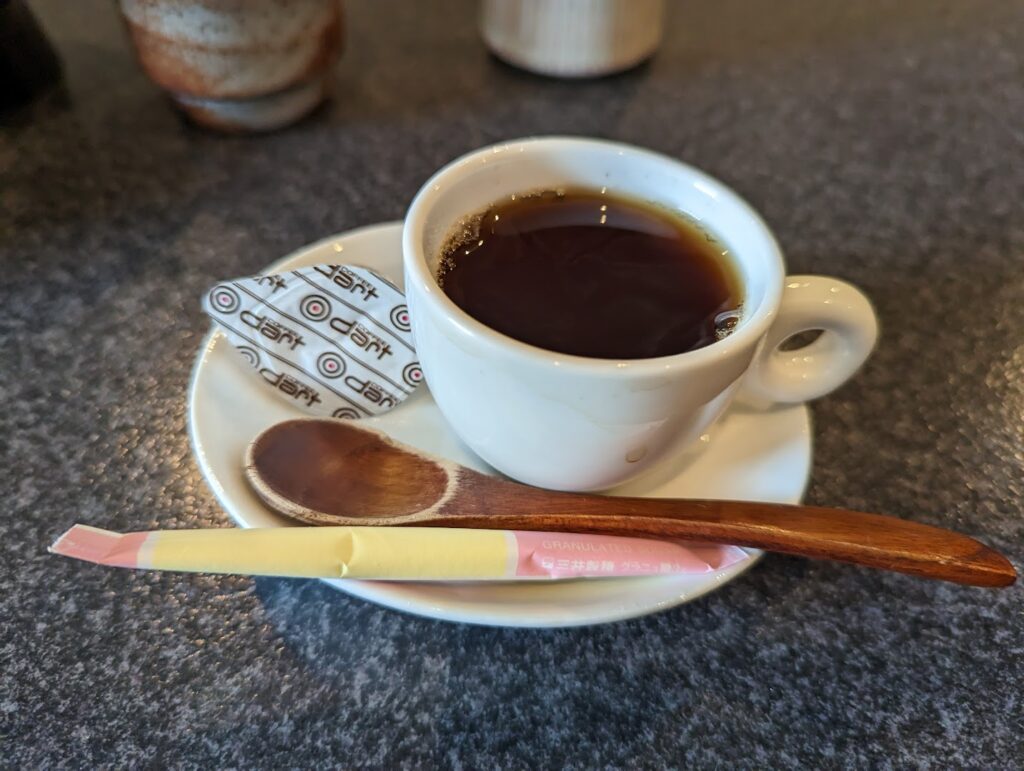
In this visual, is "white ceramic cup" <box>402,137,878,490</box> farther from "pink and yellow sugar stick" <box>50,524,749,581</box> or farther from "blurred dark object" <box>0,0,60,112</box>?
"blurred dark object" <box>0,0,60,112</box>

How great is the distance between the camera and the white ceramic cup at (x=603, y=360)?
47cm

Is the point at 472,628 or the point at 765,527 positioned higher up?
the point at 765,527

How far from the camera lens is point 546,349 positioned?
20.8 inches

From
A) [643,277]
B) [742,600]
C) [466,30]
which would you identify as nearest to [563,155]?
[643,277]

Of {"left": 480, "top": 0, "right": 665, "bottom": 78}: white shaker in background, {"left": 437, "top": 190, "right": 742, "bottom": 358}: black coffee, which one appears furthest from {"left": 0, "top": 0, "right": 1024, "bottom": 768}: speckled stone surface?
{"left": 437, "top": 190, "right": 742, "bottom": 358}: black coffee

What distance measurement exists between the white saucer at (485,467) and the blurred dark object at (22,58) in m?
0.55

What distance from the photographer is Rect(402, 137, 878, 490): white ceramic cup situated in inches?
18.4

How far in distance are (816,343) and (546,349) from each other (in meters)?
0.23

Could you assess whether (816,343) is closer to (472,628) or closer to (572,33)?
(472,628)

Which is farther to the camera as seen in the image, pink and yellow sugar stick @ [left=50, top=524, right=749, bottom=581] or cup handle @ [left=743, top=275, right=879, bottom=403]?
cup handle @ [left=743, top=275, right=879, bottom=403]

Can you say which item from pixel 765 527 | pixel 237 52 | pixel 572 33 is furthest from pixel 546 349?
pixel 572 33

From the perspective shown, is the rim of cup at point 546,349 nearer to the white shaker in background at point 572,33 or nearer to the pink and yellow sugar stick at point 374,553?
the pink and yellow sugar stick at point 374,553

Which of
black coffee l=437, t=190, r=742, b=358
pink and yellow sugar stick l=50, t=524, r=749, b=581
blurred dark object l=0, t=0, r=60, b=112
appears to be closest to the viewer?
pink and yellow sugar stick l=50, t=524, r=749, b=581

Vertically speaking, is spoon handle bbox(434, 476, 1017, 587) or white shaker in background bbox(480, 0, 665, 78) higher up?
white shaker in background bbox(480, 0, 665, 78)
